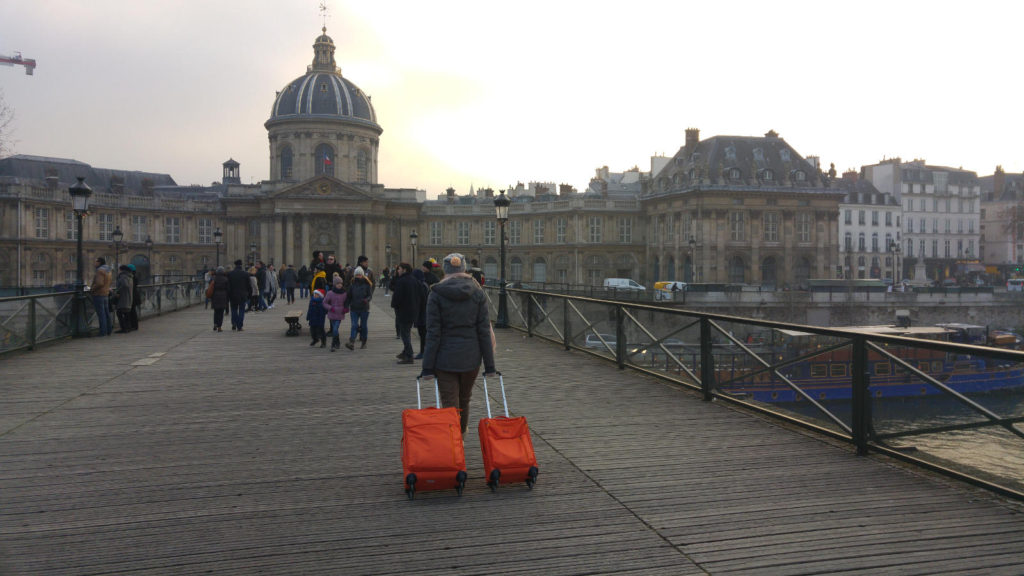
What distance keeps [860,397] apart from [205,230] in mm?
76670

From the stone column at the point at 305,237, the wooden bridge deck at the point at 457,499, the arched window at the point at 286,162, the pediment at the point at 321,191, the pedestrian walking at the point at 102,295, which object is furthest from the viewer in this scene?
the arched window at the point at 286,162

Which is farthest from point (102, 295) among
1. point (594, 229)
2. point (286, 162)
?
point (286, 162)

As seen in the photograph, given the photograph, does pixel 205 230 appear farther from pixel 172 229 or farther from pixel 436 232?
pixel 436 232

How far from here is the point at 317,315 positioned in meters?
15.5

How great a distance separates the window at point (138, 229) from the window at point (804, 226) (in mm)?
62578

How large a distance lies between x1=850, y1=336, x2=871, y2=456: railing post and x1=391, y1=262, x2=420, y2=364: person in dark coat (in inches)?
292

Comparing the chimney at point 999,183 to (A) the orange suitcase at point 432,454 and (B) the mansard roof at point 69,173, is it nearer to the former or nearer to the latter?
(B) the mansard roof at point 69,173

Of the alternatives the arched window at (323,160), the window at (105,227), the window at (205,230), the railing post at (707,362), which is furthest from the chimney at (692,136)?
the railing post at (707,362)

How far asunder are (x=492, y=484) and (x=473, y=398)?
3.96 m

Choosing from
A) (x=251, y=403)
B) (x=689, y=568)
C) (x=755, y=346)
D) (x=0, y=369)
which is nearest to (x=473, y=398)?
(x=251, y=403)

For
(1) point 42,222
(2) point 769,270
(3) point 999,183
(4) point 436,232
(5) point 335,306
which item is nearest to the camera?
(5) point 335,306

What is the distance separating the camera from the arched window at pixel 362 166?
252ft

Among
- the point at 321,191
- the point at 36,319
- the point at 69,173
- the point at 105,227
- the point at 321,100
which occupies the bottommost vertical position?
the point at 36,319

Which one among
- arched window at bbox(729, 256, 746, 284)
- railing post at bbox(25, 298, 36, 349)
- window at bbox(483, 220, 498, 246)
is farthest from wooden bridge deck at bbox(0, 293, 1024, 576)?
window at bbox(483, 220, 498, 246)
